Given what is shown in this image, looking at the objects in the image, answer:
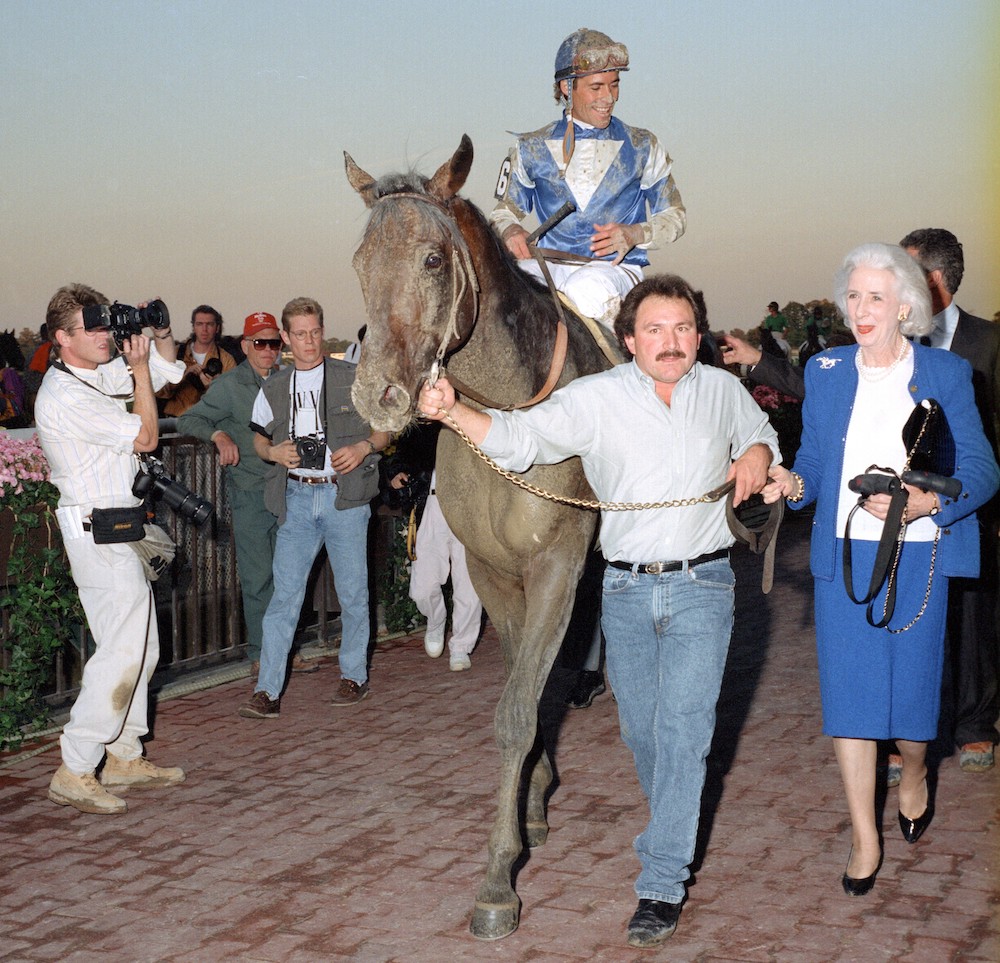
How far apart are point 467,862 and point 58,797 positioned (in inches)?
82.7

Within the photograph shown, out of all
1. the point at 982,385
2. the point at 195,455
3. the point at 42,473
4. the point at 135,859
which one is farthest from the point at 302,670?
the point at 982,385

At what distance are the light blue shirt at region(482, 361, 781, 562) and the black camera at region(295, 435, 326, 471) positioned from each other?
3.60 meters

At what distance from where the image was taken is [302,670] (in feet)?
30.1

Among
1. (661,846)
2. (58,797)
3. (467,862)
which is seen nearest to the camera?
(661,846)

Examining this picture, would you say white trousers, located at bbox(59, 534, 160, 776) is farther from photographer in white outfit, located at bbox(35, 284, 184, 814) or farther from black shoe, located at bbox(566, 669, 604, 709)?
black shoe, located at bbox(566, 669, 604, 709)

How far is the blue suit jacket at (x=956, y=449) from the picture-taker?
15.5 ft

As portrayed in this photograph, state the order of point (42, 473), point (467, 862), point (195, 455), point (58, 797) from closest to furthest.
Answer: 1. point (467, 862)
2. point (58, 797)
3. point (42, 473)
4. point (195, 455)

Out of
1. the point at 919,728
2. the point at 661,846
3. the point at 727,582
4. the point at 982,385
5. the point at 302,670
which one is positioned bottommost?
the point at 302,670

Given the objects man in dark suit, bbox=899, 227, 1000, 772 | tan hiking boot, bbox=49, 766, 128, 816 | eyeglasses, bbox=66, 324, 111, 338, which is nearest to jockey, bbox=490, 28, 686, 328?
man in dark suit, bbox=899, 227, 1000, 772

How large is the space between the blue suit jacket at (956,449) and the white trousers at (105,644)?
125 inches

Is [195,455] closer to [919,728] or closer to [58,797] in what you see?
[58,797]

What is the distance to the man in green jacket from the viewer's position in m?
8.70

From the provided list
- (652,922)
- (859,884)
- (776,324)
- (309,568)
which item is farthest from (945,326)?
(776,324)

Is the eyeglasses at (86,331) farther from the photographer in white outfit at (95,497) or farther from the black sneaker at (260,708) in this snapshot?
the black sneaker at (260,708)
